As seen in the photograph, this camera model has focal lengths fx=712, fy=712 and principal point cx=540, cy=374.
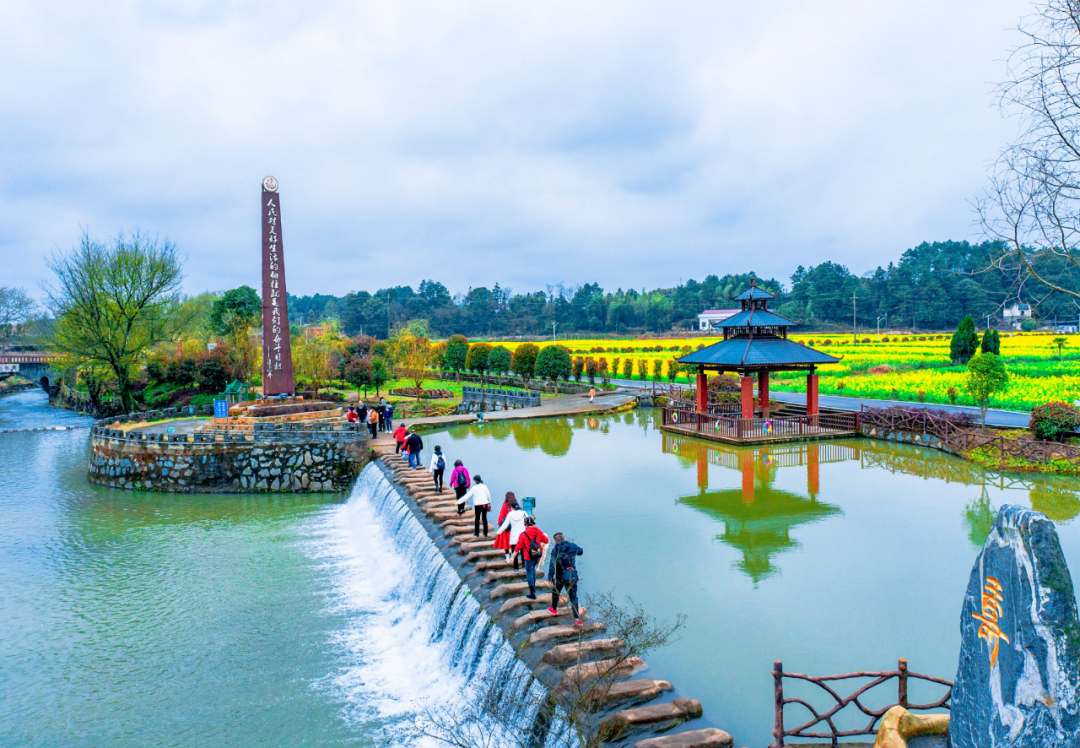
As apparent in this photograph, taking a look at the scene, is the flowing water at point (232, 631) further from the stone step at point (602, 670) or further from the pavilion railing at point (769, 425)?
the pavilion railing at point (769, 425)

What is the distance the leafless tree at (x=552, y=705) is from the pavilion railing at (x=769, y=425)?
1775 cm

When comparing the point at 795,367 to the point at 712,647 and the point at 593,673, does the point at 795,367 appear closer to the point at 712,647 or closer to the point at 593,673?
the point at 712,647

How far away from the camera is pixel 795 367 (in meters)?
28.2

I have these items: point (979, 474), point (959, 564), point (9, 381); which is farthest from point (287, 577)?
Result: point (9, 381)

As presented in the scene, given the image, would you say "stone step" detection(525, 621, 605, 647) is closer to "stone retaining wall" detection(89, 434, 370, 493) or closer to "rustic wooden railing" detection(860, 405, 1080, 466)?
"stone retaining wall" detection(89, 434, 370, 493)

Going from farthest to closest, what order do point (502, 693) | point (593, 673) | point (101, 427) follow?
point (101, 427) < point (502, 693) < point (593, 673)

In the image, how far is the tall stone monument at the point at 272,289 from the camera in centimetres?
2584

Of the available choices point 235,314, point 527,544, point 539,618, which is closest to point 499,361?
point 235,314

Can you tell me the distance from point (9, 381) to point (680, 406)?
67764 mm

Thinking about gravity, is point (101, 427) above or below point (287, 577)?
above

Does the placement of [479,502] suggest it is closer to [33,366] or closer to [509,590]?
[509,590]

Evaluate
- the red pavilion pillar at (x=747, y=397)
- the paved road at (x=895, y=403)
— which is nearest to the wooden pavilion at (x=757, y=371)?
the red pavilion pillar at (x=747, y=397)

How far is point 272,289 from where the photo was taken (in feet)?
85.8

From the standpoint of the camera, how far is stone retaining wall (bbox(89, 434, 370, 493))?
23.4 m
